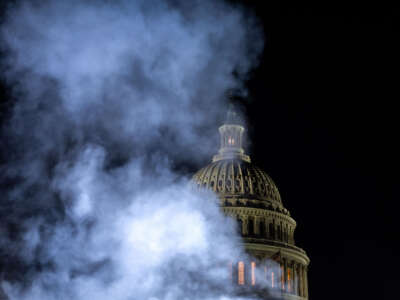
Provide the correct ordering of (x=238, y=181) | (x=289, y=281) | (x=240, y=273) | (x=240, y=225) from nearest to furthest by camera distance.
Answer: (x=240, y=273)
(x=289, y=281)
(x=240, y=225)
(x=238, y=181)

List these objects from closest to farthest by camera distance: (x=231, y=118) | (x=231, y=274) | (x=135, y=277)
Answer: (x=135, y=277) < (x=231, y=274) < (x=231, y=118)

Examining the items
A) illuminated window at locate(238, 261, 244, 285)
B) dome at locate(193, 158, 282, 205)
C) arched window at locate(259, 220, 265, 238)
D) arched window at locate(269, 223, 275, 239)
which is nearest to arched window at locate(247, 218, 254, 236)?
arched window at locate(259, 220, 265, 238)

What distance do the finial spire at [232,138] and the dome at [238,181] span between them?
2339 millimetres

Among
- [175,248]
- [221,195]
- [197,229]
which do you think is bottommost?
[175,248]

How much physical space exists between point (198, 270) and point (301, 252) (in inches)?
1444

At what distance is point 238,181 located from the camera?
329 feet

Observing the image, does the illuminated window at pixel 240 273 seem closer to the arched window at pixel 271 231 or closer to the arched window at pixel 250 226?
the arched window at pixel 250 226

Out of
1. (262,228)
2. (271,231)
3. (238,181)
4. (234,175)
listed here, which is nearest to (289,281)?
(271,231)

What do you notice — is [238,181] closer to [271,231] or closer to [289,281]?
[271,231]

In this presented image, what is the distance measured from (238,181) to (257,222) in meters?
7.67

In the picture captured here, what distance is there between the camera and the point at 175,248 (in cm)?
5516

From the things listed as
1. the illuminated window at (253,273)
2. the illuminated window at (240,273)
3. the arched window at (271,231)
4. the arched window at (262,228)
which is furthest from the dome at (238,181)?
the illuminated window at (240,273)

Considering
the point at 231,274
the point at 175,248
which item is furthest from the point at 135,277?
the point at 231,274

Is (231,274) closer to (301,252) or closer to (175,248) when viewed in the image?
(301,252)
